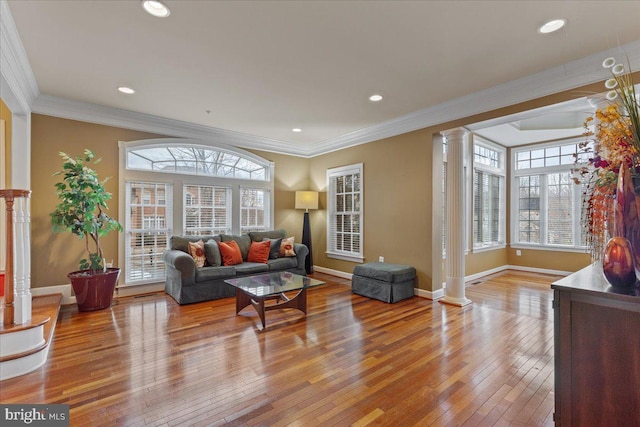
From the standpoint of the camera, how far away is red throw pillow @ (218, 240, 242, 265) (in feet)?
15.7

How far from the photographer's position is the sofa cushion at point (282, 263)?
504 cm

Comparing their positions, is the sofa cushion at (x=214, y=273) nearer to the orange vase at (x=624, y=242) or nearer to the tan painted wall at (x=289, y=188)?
the tan painted wall at (x=289, y=188)

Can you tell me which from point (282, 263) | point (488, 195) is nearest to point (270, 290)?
point (282, 263)

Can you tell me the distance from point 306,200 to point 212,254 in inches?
90.7

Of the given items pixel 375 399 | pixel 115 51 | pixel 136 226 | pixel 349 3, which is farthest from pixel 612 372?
pixel 136 226

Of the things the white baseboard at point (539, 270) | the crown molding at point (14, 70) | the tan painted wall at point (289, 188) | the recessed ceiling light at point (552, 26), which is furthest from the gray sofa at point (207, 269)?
the white baseboard at point (539, 270)

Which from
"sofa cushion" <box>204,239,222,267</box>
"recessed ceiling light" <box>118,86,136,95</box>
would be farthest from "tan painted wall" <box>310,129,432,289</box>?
"recessed ceiling light" <box>118,86,136,95</box>

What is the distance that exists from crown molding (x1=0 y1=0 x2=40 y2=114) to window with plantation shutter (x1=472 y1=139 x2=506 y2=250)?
6.26m

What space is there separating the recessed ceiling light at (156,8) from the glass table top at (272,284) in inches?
102

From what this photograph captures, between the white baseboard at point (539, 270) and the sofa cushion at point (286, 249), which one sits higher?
the sofa cushion at point (286, 249)

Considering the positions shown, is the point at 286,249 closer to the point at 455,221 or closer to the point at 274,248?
the point at 274,248

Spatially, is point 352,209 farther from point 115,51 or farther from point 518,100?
point 115,51

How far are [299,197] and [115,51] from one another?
3.94m

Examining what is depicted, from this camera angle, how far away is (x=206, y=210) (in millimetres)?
5383
